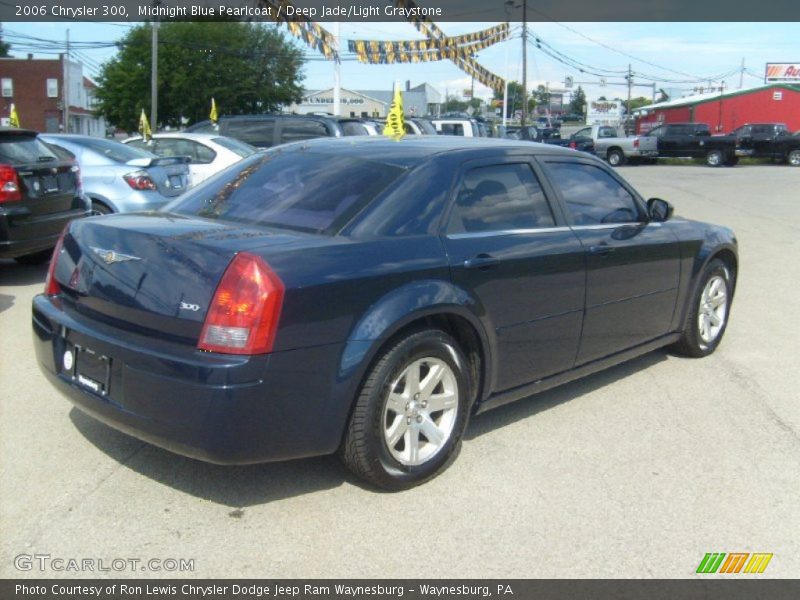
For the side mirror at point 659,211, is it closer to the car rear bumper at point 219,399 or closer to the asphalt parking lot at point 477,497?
the asphalt parking lot at point 477,497

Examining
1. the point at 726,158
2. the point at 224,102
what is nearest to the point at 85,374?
the point at 726,158

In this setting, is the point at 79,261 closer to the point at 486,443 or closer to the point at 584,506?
the point at 486,443

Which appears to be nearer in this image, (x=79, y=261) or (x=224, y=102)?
(x=79, y=261)

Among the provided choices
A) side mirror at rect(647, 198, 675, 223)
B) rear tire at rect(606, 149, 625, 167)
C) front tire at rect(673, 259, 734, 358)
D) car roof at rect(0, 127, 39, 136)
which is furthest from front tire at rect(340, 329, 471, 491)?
rear tire at rect(606, 149, 625, 167)

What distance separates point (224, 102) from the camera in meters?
54.7

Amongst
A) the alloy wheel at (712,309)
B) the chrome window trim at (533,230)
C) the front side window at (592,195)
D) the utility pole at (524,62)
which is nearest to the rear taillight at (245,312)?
the chrome window trim at (533,230)

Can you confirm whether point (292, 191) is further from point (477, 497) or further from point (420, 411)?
point (477, 497)

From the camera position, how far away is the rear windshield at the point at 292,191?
4074 millimetres

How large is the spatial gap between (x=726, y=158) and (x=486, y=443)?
35132mm

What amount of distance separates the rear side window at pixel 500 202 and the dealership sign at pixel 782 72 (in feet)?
→ 258

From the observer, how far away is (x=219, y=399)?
10.8 feet

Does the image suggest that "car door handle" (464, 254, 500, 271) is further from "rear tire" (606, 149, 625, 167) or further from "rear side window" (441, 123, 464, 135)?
"rear tire" (606, 149, 625, 167)
